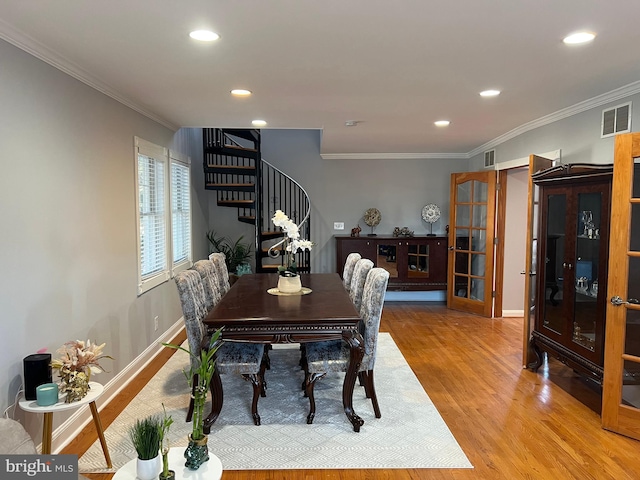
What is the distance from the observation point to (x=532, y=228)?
12.9ft

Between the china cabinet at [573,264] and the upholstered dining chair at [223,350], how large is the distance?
2.33 metres

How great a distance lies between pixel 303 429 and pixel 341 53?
7.74 feet

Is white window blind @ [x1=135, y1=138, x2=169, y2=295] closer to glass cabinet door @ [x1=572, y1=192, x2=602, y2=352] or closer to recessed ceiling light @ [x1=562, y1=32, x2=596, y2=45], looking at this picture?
recessed ceiling light @ [x1=562, y1=32, x2=596, y2=45]

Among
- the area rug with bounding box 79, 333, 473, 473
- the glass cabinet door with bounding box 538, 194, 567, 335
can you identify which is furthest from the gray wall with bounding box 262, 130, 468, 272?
the area rug with bounding box 79, 333, 473, 473

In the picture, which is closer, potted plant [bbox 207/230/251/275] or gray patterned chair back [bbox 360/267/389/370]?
gray patterned chair back [bbox 360/267/389/370]

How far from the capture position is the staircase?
593 centimetres

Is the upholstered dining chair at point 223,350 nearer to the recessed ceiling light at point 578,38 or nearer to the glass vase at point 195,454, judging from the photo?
the glass vase at point 195,454

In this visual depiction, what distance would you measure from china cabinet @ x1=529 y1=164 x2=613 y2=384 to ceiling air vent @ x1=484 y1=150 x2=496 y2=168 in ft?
6.91

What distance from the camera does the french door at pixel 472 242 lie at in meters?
5.81

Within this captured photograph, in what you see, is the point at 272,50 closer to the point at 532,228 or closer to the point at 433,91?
the point at 433,91

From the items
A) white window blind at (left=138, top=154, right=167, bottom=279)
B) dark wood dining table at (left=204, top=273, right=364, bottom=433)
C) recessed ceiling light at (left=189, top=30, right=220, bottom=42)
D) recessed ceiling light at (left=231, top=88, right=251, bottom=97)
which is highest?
recessed ceiling light at (left=231, top=88, right=251, bottom=97)

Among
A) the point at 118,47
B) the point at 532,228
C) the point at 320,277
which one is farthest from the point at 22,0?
the point at 532,228

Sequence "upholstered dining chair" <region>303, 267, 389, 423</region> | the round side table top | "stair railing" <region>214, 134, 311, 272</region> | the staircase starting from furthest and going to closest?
"stair railing" <region>214, 134, 311, 272</region> < the staircase < "upholstered dining chair" <region>303, 267, 389, 423</region> < the round side table top

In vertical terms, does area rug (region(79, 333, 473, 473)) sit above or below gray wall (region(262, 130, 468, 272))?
below
